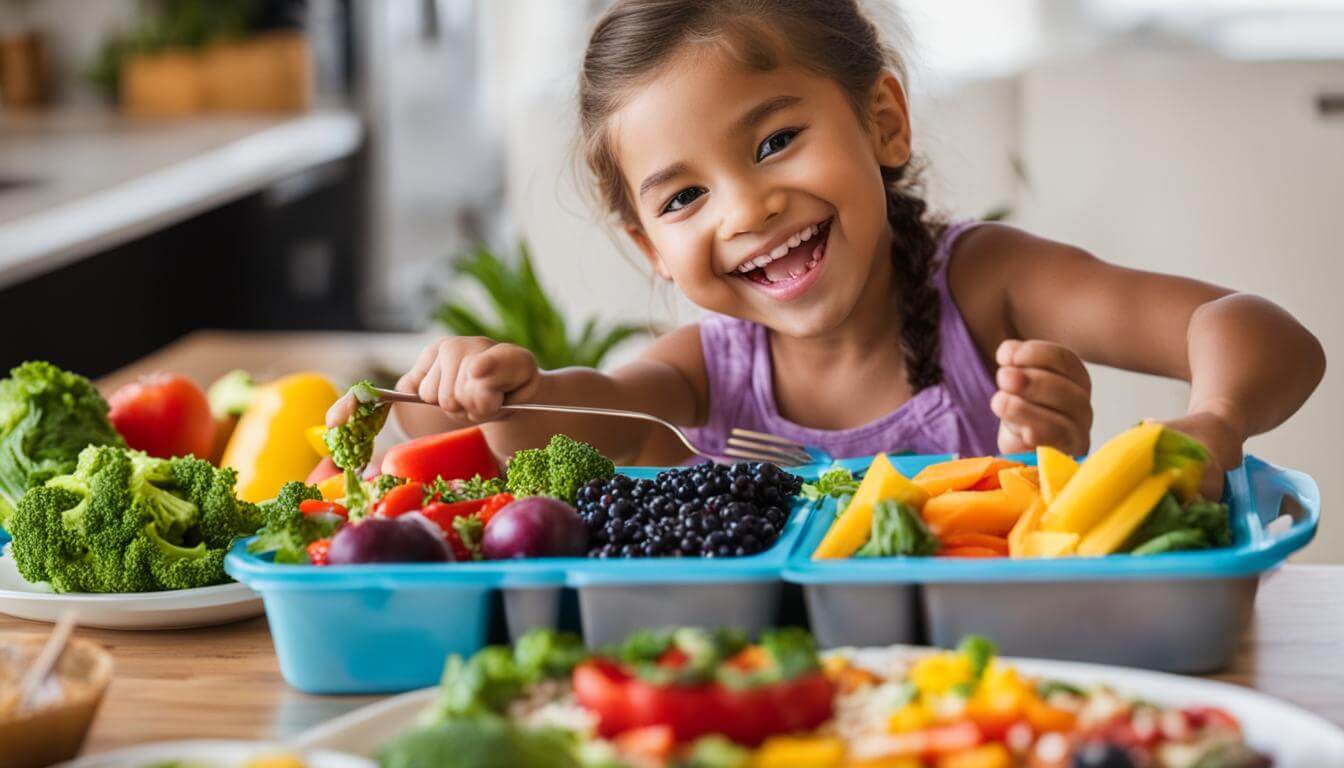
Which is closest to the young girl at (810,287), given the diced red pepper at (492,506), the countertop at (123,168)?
the diced red pepper at (492,506)

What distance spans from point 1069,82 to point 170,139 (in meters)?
2.82

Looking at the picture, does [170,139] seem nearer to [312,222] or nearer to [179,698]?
[312,222]

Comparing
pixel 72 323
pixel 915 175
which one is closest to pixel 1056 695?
pixel 915 175

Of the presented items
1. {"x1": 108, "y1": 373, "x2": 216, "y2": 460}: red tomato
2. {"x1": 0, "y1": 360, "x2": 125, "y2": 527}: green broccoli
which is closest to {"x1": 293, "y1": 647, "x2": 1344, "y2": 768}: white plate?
{"x1": 0, "y1": 360, "x2": 125, "y2": 527}: green broccoli

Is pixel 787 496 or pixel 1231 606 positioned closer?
pixel 1231 606

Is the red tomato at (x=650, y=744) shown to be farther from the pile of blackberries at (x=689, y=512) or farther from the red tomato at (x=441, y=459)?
the red tomato at (x=441, y=459)

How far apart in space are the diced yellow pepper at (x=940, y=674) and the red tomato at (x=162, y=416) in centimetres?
98

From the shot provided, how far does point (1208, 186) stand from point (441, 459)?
2088 mm

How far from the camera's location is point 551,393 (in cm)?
165

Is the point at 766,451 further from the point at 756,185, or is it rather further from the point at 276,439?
the point at 276,439

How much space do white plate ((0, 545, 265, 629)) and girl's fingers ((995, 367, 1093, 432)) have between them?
634mm

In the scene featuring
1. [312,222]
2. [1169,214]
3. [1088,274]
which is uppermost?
[1088,274]

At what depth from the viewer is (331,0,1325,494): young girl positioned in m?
1.51

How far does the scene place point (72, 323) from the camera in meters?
3.85
